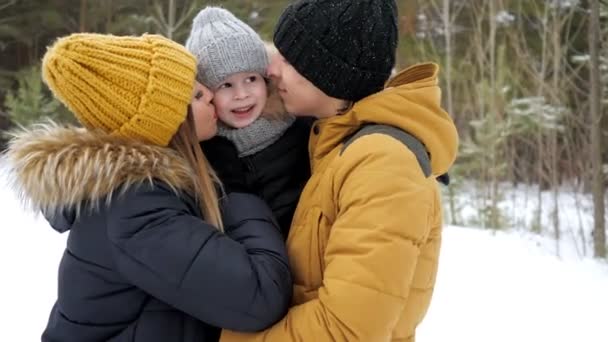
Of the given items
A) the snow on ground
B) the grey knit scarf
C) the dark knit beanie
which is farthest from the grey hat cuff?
the snow on ground

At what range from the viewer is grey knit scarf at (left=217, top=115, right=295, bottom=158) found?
6.11 ft

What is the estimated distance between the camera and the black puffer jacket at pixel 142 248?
54.3 inches

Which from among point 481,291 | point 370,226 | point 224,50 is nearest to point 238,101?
point 224,50

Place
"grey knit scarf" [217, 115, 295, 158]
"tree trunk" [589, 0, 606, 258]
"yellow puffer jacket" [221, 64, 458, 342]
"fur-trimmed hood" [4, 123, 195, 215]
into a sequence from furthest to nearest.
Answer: "tree trunk" [589, 0, 606, 258]
"grey knit scarf" [217, 115, 295, 158]
"fur-trimmed hood" [4, 123, 195, 215]
"yellow puffer jacket" [221, 64, 458, 342]

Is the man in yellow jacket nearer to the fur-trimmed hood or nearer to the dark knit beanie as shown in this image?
the dark knit beanie

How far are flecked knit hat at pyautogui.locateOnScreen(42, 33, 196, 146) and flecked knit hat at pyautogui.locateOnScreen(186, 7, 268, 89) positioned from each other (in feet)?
1.06

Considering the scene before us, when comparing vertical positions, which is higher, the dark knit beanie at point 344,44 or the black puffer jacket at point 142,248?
the dark knit beanie at point 344,44

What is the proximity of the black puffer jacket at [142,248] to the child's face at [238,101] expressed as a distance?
0.36 m

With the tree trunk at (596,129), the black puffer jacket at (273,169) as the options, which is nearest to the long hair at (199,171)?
the black puffer jacket at (273,169)

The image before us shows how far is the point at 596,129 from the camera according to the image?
8203 millimetres

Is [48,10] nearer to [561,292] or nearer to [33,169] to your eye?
[561,292]

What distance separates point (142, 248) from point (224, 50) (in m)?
0.78

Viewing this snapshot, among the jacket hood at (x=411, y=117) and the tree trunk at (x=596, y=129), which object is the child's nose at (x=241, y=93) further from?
the tree trunk at (x=596, y=129)

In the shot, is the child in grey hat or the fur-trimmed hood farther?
the child in grey hat
